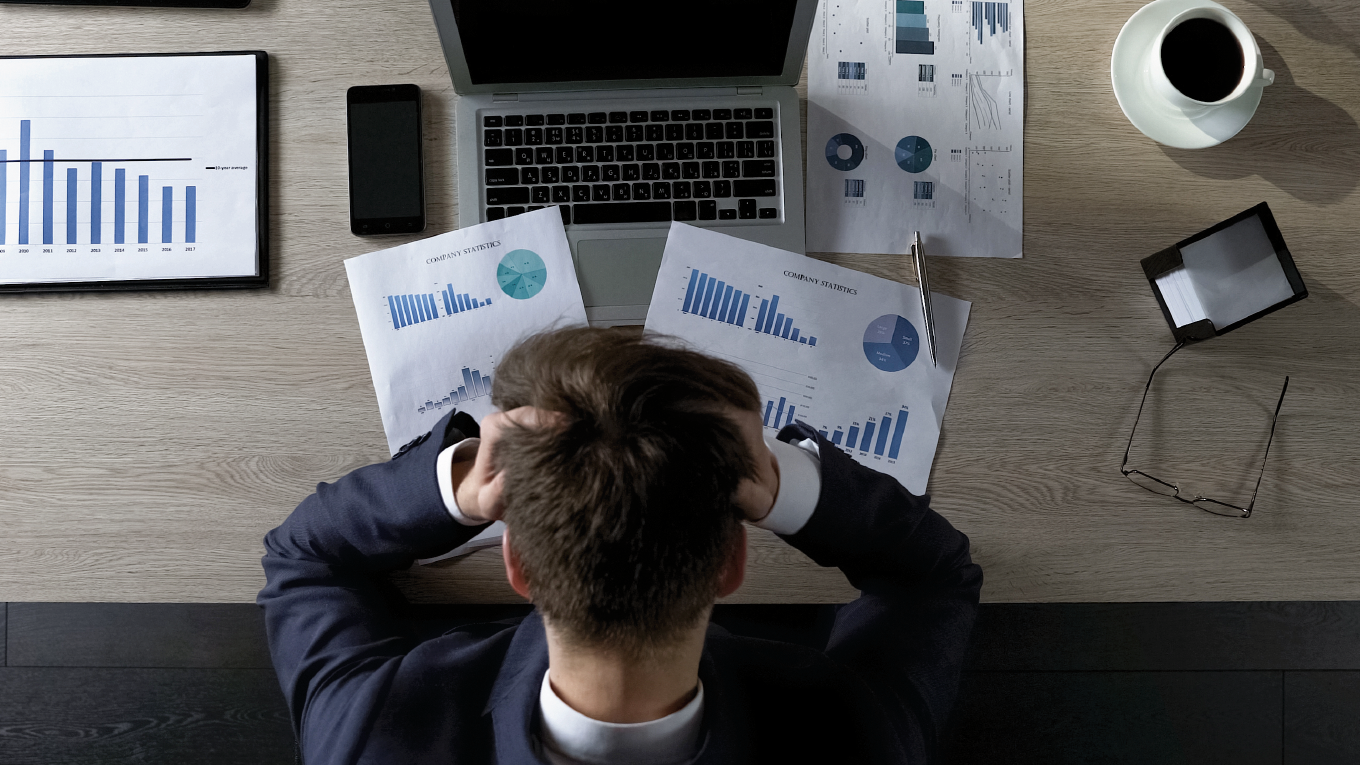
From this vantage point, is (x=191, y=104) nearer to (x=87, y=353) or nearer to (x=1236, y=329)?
(x=87, y=353)

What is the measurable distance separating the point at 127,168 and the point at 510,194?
415 mm

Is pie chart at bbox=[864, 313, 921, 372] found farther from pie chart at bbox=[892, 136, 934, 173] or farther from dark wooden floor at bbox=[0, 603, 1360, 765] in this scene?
dark wooden floor at bbox=[0, 603, 1360, 765]

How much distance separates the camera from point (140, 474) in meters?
0.84

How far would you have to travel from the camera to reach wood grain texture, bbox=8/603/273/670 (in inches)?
38.9

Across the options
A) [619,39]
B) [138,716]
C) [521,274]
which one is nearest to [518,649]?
[521,274]

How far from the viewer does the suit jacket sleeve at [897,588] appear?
2.37 feet

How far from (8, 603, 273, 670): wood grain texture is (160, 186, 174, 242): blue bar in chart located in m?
0.47

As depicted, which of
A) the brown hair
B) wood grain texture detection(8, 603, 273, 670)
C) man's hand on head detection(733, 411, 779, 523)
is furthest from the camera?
wood grain texture detection(8, 603, 273, 670)

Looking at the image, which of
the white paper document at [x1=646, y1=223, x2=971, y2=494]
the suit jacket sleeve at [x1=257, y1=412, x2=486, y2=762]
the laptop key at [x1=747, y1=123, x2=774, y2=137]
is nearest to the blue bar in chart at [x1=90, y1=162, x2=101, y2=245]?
the suit jacket sleeve at [x1=257, y1=412, x2=486, y2=762]

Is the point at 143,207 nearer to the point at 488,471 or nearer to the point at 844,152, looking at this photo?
the point at 488,471

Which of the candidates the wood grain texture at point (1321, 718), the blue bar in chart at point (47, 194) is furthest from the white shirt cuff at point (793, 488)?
the wood grain texture at point (1321, 718)

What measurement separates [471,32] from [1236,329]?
0.86 meters

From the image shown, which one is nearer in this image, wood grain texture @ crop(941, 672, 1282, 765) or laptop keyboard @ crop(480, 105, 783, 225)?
laptop keyboard @ crop(480, 105, 783, 225)

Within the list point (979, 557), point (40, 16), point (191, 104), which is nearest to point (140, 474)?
point (191, 104)
